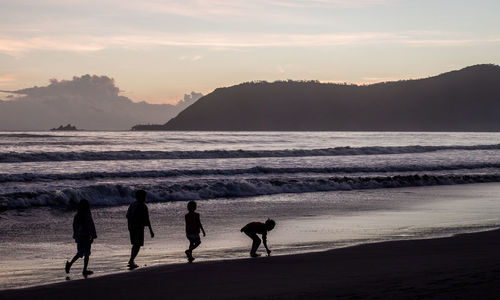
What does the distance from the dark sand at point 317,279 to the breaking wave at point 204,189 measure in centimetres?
1101

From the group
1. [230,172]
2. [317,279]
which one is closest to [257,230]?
[317,279]

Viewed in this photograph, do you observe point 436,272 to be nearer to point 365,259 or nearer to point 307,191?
point 365,259

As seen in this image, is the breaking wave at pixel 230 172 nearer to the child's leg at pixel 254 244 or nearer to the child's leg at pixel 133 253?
the child's leg at pixel 133 253

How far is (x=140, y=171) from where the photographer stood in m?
33.5

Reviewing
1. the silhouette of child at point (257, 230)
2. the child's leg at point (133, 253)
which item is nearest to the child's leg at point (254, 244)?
the silhouette of child at point (257, 230)

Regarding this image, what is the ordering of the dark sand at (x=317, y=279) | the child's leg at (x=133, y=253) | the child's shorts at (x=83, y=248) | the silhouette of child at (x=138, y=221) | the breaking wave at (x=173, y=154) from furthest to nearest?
the breaking wave at (x=173, y=154) → the silhouette of child at (x=138, y=221) → the child's leg at (x=133, y=253) → the child's shorts at (x=83, y=248) → the dark sand at (x=317, y=279)

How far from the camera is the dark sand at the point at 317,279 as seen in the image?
8148 millimetres

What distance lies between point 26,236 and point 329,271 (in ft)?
23.9

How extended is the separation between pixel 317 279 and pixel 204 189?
1568 cm

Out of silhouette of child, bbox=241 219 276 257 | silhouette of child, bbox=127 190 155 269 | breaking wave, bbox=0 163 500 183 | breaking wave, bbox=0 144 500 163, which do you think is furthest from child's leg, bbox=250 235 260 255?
breaking wave, bbox=0 144 500 163

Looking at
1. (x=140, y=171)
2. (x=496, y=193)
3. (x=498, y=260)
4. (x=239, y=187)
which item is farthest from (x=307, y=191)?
(x=498, y=260)

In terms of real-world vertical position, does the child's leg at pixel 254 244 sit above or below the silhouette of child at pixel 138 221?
below

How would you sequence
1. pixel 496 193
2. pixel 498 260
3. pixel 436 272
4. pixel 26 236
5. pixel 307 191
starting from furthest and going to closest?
pixel 307 191, pixel 496 193, pixel 26 236, pixel 498 260, pixel 436 272

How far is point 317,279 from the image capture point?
9180mm
